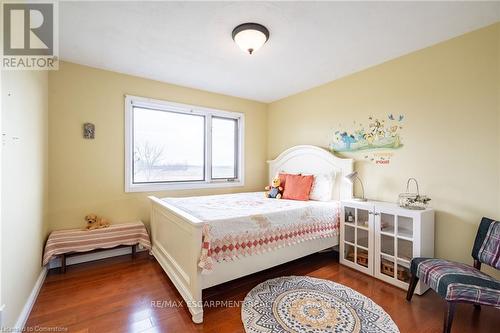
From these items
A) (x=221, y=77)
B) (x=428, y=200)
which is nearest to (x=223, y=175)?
(x=221, y=77)

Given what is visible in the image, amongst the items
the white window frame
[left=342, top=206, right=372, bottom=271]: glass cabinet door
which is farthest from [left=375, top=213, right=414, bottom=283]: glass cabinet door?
the white window frame

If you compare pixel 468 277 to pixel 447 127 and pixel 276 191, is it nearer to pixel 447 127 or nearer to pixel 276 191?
pixel 447 127

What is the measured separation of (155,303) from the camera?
1927mm

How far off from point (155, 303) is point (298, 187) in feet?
6.99

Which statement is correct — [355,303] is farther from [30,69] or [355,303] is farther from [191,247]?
[30,69]

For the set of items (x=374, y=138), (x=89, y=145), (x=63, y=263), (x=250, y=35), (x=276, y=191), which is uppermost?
(x=250, y=35)

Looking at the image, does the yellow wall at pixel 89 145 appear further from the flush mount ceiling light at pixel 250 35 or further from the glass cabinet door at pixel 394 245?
the glass cabinet door at pixel 394 245

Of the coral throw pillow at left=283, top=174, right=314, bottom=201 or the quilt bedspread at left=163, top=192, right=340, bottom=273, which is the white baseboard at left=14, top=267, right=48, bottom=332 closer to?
the quilt bedspread at left=163, top=192, right=340, bottom=273

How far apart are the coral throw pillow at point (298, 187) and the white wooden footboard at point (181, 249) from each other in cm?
161

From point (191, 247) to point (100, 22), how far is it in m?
2.09

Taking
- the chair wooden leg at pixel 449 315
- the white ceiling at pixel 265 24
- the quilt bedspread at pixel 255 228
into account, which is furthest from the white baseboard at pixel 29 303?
the chair wooden leg at pixel 449 315

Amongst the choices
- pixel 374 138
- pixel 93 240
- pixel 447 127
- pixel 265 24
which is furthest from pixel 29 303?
pixel 447 127

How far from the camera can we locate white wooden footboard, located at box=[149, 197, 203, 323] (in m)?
1.72

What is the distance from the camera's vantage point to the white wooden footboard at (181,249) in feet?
5.65
